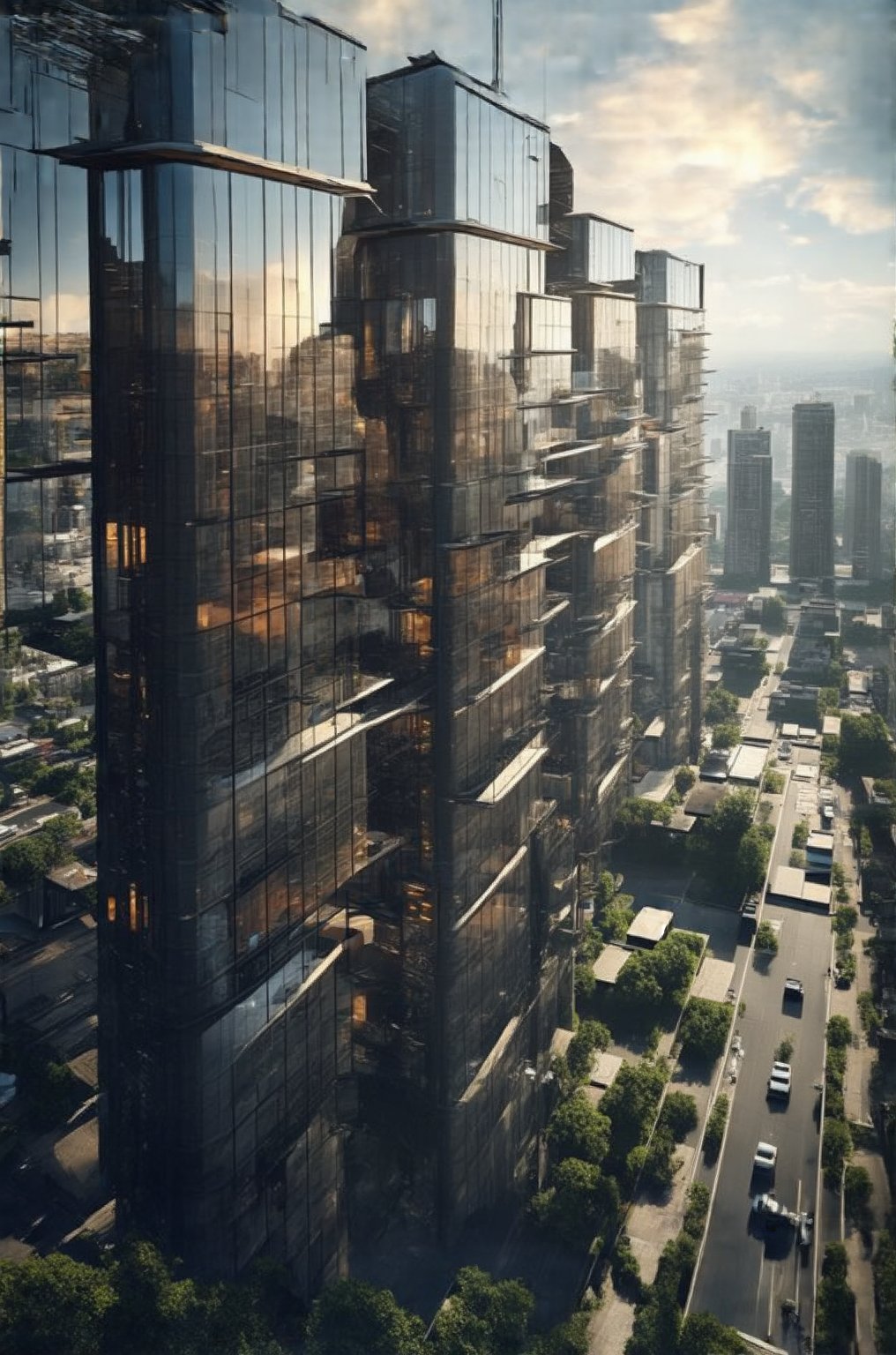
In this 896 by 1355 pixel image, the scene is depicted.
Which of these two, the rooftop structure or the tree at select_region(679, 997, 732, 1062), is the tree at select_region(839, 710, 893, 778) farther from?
the tree at select_region(679, 997, 732, 1062)

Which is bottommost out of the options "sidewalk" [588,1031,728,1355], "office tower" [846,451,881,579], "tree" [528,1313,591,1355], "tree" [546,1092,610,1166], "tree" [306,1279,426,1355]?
"sidewalk" [588,1031,728,1355]

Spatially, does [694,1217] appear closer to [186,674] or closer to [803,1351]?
[803,1351]

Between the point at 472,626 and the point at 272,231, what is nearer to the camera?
the point at 272,231

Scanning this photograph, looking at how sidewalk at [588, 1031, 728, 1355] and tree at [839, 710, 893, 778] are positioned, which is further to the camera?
tree at [839, 710, 893, 778]

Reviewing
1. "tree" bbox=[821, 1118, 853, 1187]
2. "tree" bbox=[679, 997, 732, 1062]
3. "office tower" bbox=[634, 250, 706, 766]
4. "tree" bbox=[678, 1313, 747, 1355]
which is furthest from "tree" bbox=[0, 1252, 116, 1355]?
"office tower" bbox=[634, 250, 706, 766]

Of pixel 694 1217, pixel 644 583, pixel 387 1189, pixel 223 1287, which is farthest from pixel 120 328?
pixel 644 583

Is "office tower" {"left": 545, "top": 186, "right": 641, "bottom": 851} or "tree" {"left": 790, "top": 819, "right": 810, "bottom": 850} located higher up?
"office tower" {"left": 545, "top": 186, "right": 641, "bottom": 851}
